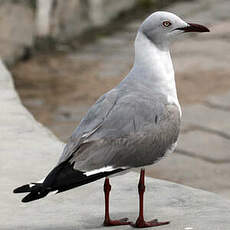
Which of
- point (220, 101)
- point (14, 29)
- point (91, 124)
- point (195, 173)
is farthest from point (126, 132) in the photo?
point (14, 29)

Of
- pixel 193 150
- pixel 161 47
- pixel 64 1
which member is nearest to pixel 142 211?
pixel 161 47

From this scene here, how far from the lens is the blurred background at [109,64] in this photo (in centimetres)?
615

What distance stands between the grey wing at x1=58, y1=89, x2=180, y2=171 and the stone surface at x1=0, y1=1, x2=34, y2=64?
16.8 ft

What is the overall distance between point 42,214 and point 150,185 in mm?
624

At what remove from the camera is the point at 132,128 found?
11.0 feet

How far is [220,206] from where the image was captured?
12.5ft

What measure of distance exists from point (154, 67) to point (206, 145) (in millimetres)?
2812

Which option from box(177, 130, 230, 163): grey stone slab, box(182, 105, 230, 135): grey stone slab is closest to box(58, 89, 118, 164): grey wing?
box(177, 130, 230, 163): grey stone slab

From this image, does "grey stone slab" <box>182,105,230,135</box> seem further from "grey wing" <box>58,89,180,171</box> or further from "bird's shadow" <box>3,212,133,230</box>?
"grey wing" <box>58,89,180,171</box>

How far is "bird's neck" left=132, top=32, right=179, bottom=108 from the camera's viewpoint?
350 cm

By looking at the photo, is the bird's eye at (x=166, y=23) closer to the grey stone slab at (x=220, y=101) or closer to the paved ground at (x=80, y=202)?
the paved ground at (x=80, y=202)

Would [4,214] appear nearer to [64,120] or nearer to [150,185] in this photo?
[150,185]

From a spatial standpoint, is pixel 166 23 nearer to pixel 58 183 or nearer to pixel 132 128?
pixel 132 128

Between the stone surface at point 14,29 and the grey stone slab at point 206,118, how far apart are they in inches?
88.7
